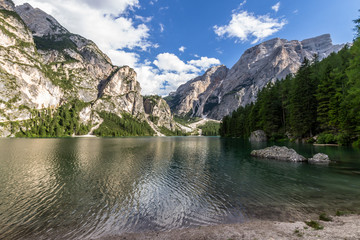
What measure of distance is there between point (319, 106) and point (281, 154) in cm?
3136

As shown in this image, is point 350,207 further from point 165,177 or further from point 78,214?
point 78,214

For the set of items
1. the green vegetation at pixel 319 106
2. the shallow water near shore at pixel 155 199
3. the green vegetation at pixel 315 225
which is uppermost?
the green vegetation at pixel 319 106

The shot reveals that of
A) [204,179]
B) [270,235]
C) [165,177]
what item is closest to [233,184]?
[204,179]

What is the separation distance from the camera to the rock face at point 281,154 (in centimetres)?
2902

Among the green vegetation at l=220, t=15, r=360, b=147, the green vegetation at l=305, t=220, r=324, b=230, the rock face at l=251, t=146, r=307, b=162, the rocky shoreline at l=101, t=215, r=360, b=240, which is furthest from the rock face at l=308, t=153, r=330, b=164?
the green vegetation at l=305, t=220, r=324, b=230

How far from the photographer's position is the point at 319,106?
5038cm

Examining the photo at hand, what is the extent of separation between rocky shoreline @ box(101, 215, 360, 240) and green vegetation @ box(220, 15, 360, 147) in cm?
2088

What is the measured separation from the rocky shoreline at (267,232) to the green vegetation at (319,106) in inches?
822

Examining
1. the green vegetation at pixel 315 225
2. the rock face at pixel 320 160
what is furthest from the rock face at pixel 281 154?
the green vegetation at pixel 315 225

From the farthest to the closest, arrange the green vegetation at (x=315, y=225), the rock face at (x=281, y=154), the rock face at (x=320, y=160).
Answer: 1. the rock face at (x=281, y=154)
2. the rock face at (x=320, y=160)
3. the green vegetation at (x=315, y=225)

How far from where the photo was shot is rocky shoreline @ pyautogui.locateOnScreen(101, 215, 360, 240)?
24.4ft

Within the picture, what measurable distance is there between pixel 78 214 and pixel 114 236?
13.9 feet

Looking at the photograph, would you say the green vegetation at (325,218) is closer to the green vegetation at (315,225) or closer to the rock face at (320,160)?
the green vegetation at (315,225)

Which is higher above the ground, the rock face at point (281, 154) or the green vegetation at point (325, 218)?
the rock face at point (281, 154)
